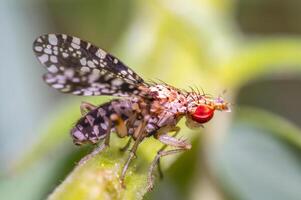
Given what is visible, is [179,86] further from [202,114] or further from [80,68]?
[80,68]

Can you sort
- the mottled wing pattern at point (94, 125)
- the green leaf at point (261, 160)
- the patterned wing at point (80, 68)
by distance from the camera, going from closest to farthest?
1. the patterned wing at point (80, 68)
2. the mottled wing pattern at point (94, 125)
3. the green leaf at point (261, 160)

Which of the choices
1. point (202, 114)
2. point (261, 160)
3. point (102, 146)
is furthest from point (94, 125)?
point (261, 160)

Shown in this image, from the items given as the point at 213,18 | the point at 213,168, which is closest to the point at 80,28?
the point at 213,18

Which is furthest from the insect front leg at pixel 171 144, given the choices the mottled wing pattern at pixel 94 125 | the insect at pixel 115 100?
the mottled wing pattern at pixel 94 125

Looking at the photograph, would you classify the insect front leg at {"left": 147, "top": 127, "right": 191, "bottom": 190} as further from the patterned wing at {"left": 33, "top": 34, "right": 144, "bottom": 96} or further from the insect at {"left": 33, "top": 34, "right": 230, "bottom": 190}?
the patterned wing at {"left": 33, "top": 34, "right": 144, "bottom": 96}

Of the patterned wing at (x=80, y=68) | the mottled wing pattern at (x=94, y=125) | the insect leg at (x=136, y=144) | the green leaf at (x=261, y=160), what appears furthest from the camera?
the green leaf at (x=261, y=160)

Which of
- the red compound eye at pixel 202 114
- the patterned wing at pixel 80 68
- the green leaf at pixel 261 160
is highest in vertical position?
the patterned wing at pixel 80 68

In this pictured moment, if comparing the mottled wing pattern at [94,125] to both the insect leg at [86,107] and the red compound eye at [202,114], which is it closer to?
the insect leg at [86,107]

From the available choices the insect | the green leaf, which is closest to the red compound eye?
the insect
